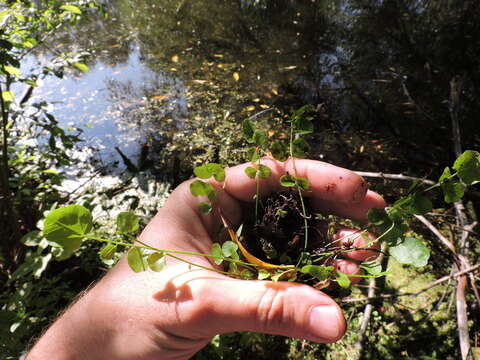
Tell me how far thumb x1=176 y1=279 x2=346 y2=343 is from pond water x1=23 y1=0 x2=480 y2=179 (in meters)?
1.93

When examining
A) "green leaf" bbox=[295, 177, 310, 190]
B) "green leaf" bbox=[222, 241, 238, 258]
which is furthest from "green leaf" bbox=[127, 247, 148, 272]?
"green leaf" bbox=[295, 177, 310, 190]

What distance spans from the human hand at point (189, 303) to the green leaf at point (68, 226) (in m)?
0.32

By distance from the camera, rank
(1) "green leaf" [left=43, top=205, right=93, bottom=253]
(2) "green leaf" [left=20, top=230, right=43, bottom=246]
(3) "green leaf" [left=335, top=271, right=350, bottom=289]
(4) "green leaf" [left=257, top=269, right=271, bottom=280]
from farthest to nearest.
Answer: (2) "green leaf" [left=20, top=230, right=43, bottom=246] < (4) "green leaf" [left=257, top=269, right=271, bottom=280] < (3) "green leaf" [left=335, top=271, right=350, bottom=289] < (1) "green leaf" [left=43, top=205, right=93, bottom=253]

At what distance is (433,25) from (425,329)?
3800mm

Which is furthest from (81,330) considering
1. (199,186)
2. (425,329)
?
(425,329)

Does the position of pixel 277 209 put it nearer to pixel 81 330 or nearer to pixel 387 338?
pixel 81 330

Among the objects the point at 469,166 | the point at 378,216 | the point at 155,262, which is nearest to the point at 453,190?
the point at 469,166

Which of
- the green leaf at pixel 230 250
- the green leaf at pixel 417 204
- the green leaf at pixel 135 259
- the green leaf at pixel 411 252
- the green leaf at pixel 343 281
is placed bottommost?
→ the green leaf at pixel 343 281

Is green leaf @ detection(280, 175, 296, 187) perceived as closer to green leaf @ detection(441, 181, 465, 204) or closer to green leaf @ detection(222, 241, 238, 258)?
green leaf @ detection(222, 241, 238, 258)

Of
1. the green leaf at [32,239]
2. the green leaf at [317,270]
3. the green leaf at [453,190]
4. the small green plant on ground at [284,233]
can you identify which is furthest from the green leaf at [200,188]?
the green leaf at [32,239]

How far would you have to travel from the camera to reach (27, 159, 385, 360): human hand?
94 centimetres

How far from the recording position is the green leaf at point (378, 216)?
3.22 ft

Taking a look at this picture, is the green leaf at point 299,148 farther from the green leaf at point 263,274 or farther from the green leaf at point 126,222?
the green leaf at point 126,222

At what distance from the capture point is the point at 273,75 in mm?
4277
